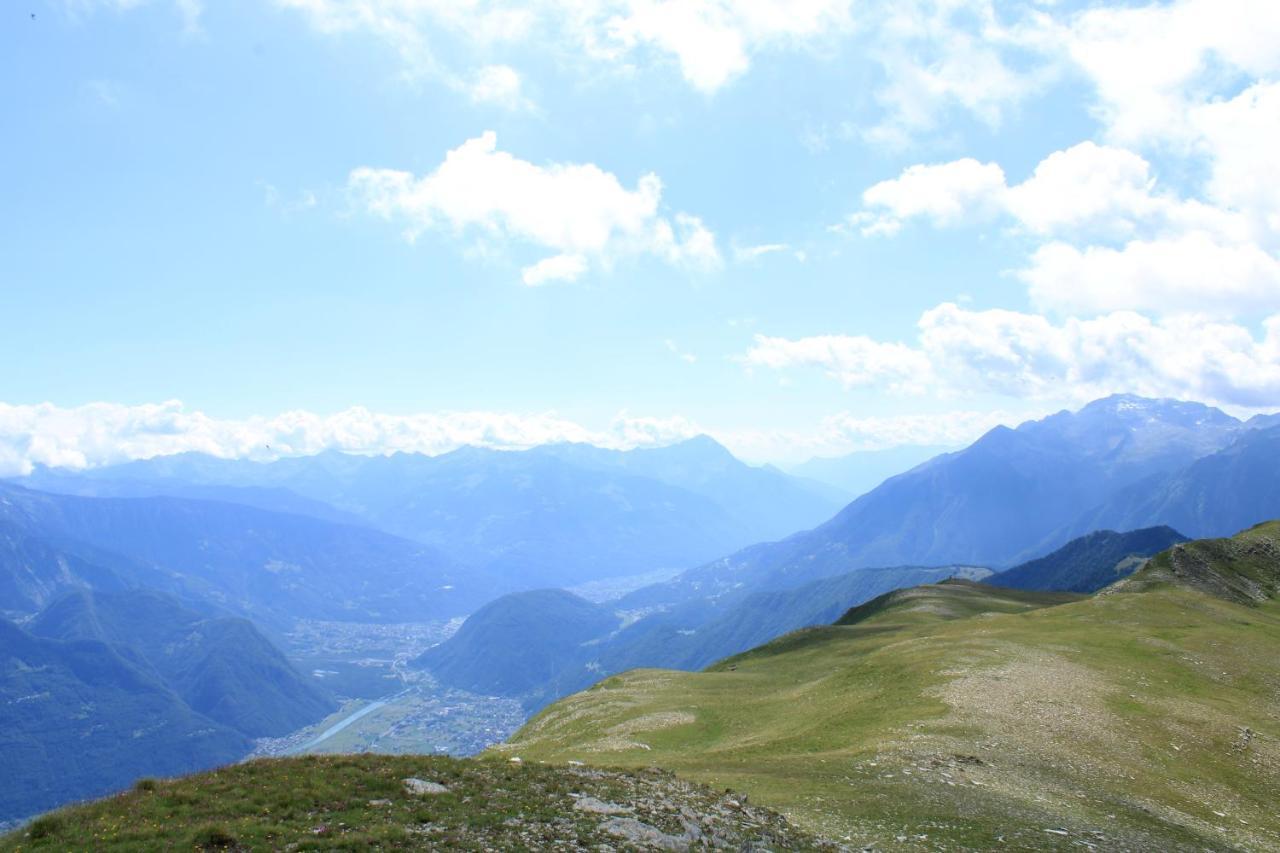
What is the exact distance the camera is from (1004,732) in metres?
43.0

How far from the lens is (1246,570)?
4432 inches

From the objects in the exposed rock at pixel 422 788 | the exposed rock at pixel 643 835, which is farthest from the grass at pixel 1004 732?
the exposed rock at pixel 422 788

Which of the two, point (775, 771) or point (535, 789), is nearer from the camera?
point (535, 789)

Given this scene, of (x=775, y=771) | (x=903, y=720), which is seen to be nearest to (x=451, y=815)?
(x=775, y=771)

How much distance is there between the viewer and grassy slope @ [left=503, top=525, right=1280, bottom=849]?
31.6 meters

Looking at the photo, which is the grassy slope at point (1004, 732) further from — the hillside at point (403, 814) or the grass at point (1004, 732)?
the hillside at point (403, 814)

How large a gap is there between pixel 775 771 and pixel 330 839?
24.6 m

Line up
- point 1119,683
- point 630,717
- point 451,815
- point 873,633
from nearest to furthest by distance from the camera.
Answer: point 451,815
point 1119,683
point 630,717
point 873,633

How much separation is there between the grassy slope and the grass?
0.17 metres

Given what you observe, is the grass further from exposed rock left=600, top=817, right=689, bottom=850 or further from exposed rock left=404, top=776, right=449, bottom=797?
exposed rock left=404, top=776, right=449, bottom=797

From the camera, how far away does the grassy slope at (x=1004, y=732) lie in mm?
31594

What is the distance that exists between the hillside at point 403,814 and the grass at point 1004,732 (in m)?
5.33

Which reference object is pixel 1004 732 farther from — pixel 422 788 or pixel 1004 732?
pixel 422 788

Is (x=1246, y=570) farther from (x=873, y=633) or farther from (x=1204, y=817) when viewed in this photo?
(x=1204, y=817)
